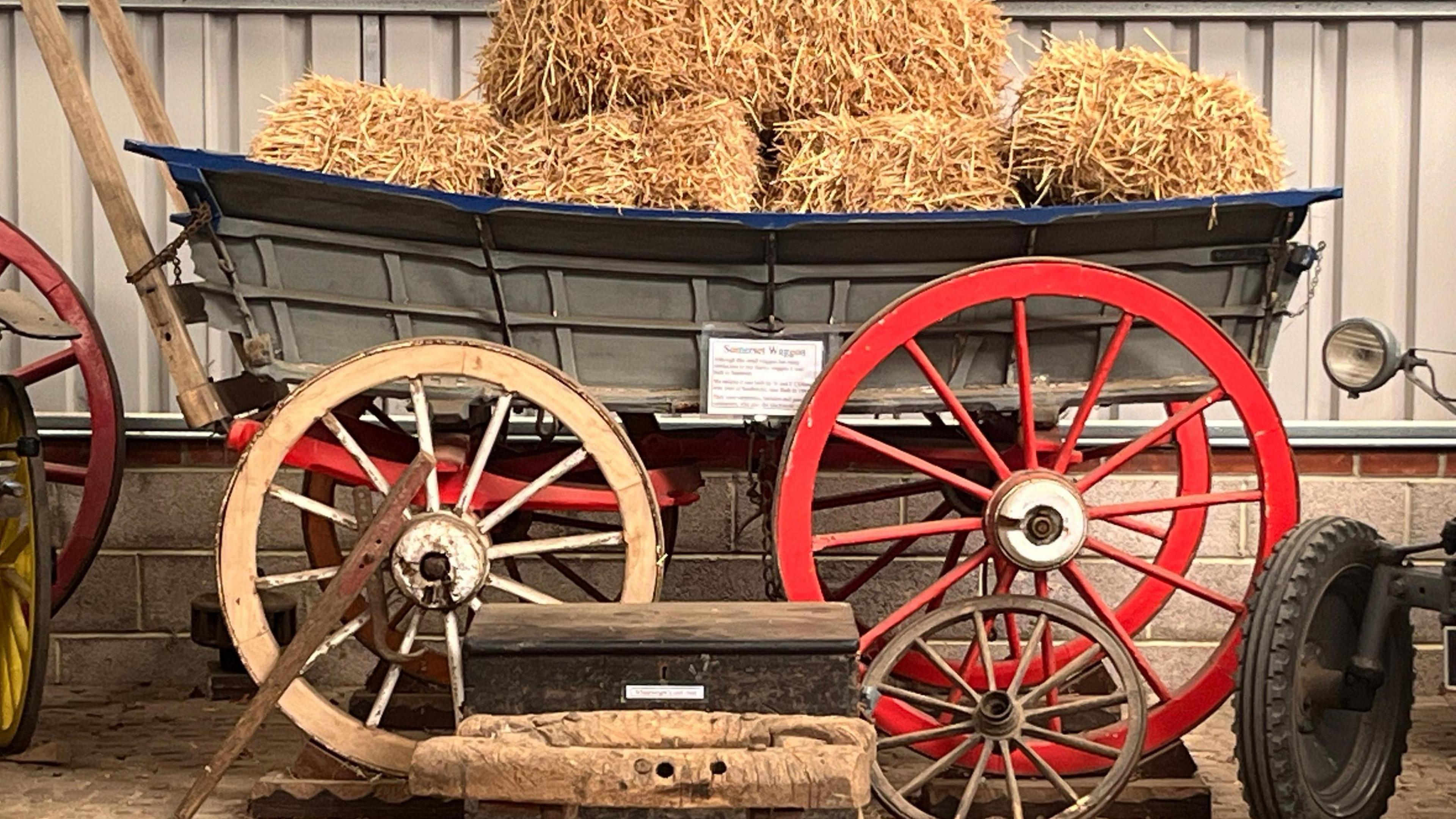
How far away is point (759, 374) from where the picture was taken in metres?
3.55

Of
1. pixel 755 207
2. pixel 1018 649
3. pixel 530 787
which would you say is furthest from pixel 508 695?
pixel 1018 649

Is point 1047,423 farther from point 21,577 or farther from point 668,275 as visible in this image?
point 21,577

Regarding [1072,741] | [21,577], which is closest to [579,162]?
[1072,741]

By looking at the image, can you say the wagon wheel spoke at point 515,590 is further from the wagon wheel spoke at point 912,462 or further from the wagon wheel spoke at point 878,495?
the wagon wheel spoke at point 878,495

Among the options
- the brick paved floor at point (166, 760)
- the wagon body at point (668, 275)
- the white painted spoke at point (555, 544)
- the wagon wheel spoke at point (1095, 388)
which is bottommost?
the brick paved floor at point (166, 760)

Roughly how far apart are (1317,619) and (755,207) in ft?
5.04

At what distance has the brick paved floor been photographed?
380 cm

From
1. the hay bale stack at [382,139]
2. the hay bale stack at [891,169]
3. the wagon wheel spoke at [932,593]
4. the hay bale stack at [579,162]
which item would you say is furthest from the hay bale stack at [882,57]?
the wagon wheel spoke at [932,593]

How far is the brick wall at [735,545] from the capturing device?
5031 mm

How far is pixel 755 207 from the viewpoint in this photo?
145 inches

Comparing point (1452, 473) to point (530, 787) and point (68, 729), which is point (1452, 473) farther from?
point (68, 729)

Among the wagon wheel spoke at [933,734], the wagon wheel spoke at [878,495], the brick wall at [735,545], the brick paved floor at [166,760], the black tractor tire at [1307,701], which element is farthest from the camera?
the brick wall at [735,545]

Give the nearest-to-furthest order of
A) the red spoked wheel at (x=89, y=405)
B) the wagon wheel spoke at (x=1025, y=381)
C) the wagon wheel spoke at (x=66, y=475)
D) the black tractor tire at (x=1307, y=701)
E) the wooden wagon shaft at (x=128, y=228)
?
1. the black tractor tire at (x=1307, y=701)
2. the wagon wheel spoke at (x=1025, y=381)
3. the wooden wagon shaft at (x=128, y=228)
4. the red spoked wheel at (x=89, y=405)
5. the wagon wheel spoke at (x=66, y=475)

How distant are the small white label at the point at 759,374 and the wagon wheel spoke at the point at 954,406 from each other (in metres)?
0.23
